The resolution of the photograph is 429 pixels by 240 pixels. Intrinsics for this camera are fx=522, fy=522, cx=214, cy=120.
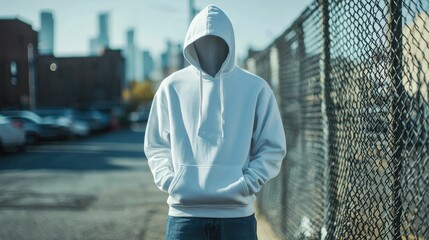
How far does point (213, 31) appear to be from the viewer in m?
2.73

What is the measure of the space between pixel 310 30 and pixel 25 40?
39.5 metres

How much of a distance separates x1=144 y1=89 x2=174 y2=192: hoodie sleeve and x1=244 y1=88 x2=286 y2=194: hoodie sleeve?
431mm

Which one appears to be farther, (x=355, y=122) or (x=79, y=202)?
(x=79, y=202)

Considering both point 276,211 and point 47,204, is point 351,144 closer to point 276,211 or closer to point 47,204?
point 276,211

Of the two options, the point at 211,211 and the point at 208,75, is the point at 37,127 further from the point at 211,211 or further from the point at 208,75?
the point at 211,211

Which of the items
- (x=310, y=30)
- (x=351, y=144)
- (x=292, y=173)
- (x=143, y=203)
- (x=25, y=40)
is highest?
(x=25, y=40)

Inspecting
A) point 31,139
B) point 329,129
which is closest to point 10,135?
point 31,139

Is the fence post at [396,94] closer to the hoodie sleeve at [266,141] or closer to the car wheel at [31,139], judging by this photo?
the hoodie sleeve at [266,141]

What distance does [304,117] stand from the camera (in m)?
4.66

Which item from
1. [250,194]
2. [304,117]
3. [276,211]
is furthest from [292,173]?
[250,194]

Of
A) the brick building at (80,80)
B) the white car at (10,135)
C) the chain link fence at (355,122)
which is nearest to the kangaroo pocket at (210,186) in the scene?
the chain link fence at (355,122)

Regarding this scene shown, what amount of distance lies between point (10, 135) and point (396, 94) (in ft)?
53.6

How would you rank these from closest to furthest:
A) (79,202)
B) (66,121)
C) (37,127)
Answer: (79,202), (37,127), (66,121)

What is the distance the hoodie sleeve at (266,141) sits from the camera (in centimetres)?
→ 260
